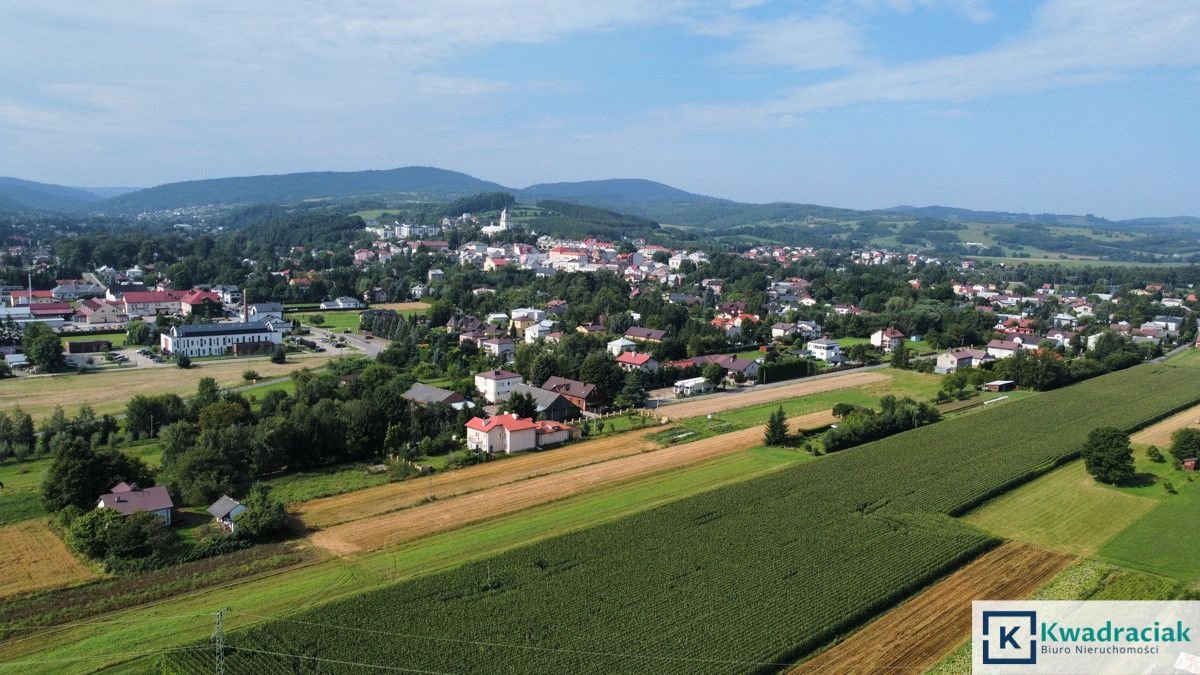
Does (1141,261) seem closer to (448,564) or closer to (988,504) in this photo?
(988,504)

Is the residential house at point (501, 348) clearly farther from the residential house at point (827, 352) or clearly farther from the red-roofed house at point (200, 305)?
the red-roofed house at point (200, 305)

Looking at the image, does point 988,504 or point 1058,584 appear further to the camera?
point 988,504

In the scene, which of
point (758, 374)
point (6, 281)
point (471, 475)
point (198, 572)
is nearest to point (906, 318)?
point (758, 374)

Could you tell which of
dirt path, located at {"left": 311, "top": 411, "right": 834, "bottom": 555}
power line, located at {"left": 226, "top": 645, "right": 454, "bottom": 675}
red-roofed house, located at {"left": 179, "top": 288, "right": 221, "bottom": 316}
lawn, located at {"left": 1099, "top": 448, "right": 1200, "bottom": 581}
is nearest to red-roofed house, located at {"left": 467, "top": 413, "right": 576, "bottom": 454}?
dirt path, located at {"left": 311, "top": 411, "right": 834, "bottom": 555}

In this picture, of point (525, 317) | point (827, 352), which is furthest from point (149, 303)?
point (827, 352)

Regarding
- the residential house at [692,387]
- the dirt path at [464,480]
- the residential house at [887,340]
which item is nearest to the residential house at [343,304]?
the residential house at [692,387]

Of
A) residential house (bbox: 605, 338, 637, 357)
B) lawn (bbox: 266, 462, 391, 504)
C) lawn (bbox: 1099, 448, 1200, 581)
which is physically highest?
residential house (bbox: 605, 338, 637, 357)

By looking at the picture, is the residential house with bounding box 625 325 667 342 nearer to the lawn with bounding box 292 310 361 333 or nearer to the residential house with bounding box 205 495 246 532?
the lawn with bounding box 292 310 361 333
